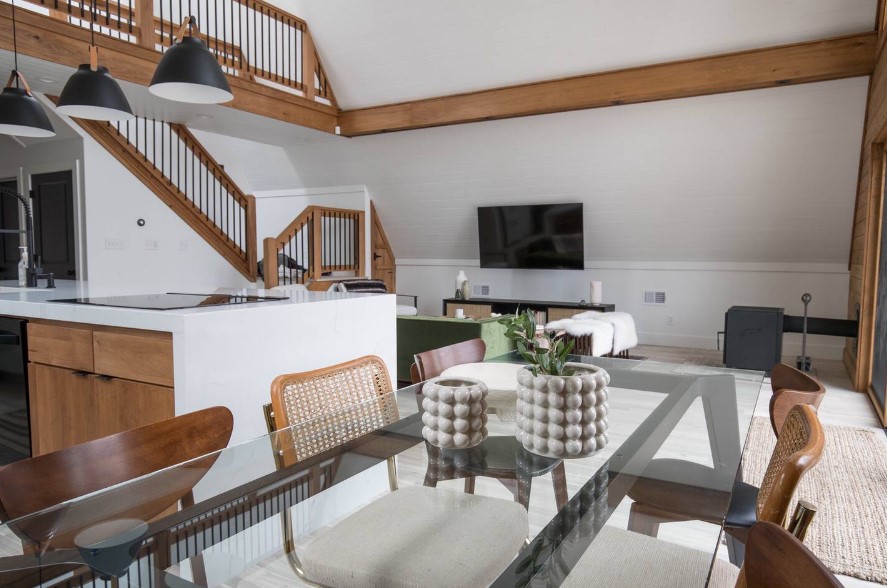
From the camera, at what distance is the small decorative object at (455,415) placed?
128cm

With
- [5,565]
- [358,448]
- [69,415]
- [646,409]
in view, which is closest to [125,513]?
[5,565]

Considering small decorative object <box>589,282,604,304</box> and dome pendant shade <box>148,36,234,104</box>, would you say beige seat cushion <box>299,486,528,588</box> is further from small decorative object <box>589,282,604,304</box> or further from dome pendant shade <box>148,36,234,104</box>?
small decorative object <box>589,282,604,304</box>

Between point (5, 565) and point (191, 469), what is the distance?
0.37 metres

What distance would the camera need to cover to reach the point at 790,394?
1526 mm

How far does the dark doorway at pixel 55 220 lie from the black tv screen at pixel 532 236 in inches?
179

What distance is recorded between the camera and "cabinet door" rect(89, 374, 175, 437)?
2.10 m

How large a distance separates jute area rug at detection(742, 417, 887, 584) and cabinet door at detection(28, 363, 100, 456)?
2.78 metres

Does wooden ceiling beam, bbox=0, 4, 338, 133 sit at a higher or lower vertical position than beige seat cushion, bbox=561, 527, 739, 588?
higher

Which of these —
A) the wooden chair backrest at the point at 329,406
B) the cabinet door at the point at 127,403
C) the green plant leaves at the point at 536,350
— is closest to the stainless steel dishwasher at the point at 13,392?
the cabinet door at the point at 127,403

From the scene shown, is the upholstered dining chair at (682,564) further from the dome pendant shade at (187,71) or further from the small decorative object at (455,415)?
the dome pendant shade at (187,71)

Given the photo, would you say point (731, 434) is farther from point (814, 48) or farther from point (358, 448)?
point (814, 48)

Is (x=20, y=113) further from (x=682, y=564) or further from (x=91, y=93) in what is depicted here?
(x=682, y=564)

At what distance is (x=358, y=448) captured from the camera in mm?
1326

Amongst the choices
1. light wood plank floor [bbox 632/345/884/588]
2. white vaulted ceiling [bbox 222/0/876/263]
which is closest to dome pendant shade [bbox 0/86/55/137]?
light wood plank floor [bbox 632/345/884/588]
